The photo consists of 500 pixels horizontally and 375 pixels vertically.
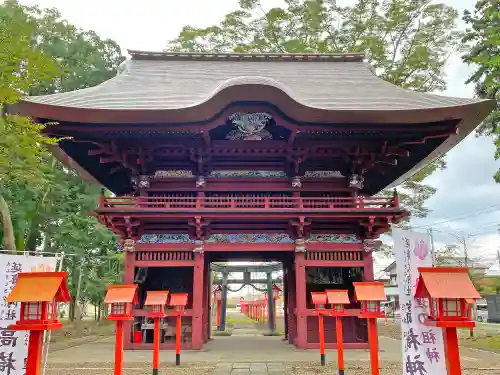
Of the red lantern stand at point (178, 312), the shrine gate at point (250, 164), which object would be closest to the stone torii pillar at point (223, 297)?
the shrine gate at point (250, 164)

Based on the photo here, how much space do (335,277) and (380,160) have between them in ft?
11.5

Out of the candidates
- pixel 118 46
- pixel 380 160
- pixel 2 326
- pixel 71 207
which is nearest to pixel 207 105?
pixel 380 160

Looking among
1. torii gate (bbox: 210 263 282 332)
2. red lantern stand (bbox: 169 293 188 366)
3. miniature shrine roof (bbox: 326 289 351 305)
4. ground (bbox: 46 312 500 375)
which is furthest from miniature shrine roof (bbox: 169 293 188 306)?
torii gate (bbox: 210 263 282 332)

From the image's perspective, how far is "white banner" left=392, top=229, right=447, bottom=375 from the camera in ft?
17.6

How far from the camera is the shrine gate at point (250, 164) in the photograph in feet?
29.2

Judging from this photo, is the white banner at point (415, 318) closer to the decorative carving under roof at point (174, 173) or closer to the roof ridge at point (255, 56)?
the decorative carving under roof at point (174, 173)

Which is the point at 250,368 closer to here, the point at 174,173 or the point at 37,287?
the point at 37,287

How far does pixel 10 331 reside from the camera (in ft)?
17.3

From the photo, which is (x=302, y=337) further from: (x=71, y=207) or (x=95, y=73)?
(x=95, y=73)

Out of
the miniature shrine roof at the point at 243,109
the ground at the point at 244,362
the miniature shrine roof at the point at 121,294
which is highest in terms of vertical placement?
the miniature shrine roof at the point at 243,109

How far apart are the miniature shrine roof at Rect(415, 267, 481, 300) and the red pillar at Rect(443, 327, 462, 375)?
0.36 metres

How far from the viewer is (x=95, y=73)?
19.5 meters

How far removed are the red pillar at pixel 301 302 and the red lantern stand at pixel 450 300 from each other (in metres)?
5.83

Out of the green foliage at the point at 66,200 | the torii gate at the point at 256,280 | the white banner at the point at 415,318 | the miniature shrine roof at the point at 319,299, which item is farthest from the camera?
the torii gate at the point at 256,280
